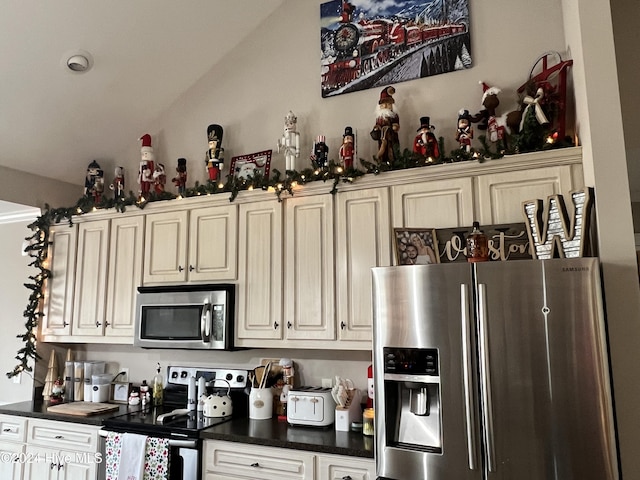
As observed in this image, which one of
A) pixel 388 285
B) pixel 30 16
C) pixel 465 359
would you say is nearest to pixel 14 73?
pixel 30 16

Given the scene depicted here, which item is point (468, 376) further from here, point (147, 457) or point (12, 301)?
point (12, 301)

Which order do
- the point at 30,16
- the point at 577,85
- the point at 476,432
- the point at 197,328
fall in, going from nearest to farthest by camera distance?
the point at 476,432
the point at 577,85
the point at 30,16
the point at 197,328

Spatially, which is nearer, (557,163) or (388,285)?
(388,285)

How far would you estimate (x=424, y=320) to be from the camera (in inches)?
86.1

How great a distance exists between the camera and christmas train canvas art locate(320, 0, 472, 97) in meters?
3.19

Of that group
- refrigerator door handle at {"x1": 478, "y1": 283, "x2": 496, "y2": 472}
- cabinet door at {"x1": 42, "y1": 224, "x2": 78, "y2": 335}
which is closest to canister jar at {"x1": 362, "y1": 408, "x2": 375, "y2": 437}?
refrigerator door handle at {"x1": 478, "y1": 283, "x2": 496, "y2": 472}

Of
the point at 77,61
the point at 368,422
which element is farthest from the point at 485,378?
the point at 77,61

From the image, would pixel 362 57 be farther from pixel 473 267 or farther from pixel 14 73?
pixel 14 73

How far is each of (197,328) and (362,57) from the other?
2161 millimetres

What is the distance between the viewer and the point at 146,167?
12.7 ft

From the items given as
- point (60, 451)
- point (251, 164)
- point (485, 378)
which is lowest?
point (60, 451)

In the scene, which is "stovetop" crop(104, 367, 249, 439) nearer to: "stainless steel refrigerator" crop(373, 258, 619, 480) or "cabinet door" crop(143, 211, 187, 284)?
"cabinet door" crop(143, 211, 187, 284)

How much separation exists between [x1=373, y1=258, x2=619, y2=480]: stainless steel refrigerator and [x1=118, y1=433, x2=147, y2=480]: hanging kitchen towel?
59.4 inches

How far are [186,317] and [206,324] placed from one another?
0.21 meters
